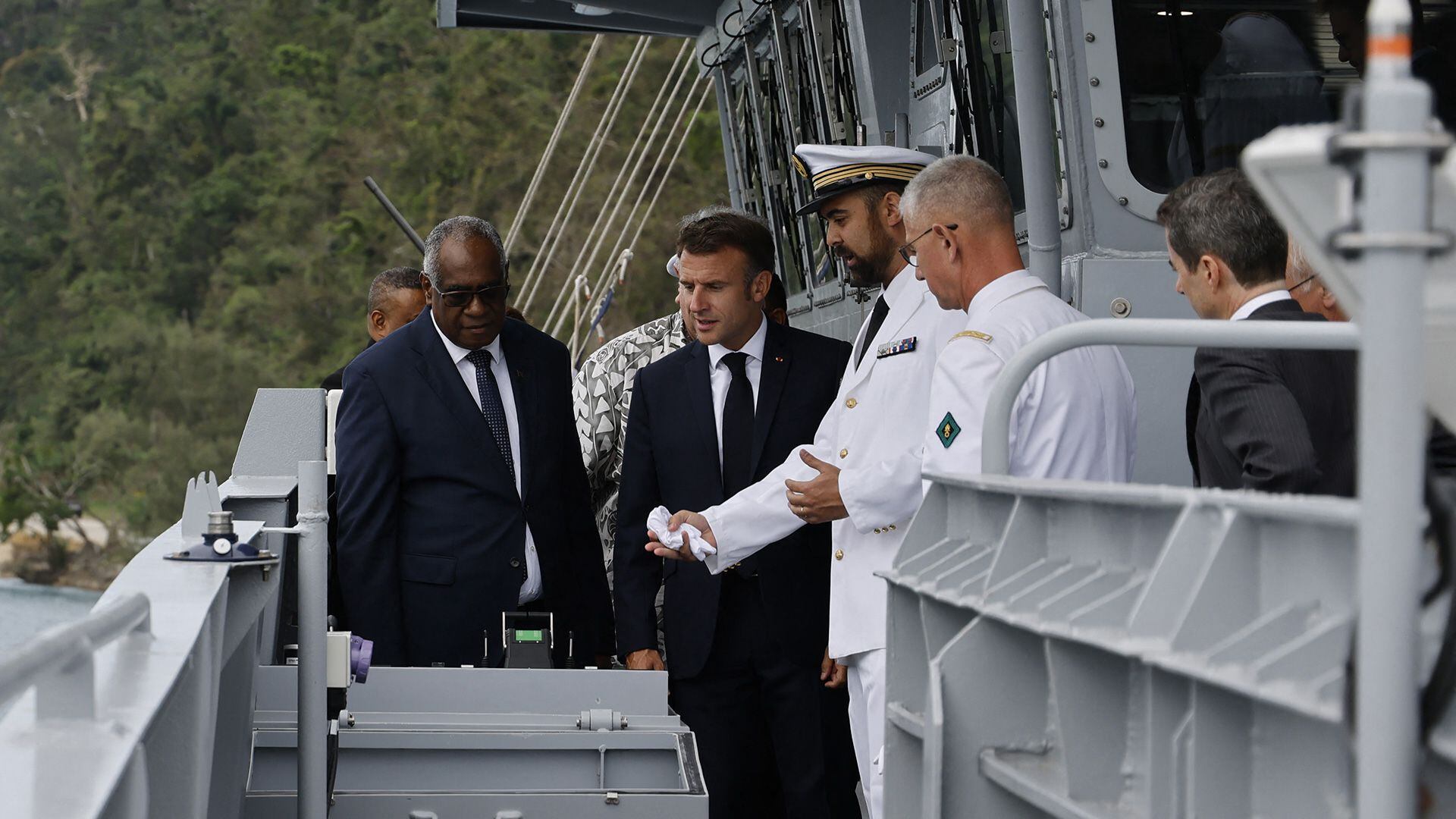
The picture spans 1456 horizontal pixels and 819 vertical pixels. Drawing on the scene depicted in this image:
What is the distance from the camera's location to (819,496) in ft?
13.1

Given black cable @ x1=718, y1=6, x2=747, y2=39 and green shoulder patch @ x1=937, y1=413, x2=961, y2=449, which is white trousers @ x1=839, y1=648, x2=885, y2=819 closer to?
green shoulder patch @ x1=937, y1=413, x2=961, y2=449

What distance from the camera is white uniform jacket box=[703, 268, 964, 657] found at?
390 centimetres

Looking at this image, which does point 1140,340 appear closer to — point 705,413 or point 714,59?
point 705,413

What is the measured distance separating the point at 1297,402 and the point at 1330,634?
133 cm

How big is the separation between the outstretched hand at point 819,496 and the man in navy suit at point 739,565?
1.83 ft

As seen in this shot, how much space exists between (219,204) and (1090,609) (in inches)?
2615

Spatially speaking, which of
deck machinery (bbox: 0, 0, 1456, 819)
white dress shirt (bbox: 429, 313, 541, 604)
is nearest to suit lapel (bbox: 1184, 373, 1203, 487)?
deck machinery (bbox: 0, 0, 1456, 819)

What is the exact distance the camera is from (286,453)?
4.38 m

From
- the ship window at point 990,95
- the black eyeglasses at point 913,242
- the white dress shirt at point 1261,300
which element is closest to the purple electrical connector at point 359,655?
the black eyeglasses at point 913,242

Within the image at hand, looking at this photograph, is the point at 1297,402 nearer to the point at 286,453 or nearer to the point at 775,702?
the point at 775,702

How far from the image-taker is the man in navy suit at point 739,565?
4.54 metres

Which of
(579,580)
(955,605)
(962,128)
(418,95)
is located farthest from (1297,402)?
(418,95)

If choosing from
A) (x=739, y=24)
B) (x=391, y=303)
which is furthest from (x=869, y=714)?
(x=739, y=24)

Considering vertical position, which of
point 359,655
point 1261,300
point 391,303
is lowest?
point 359,655
